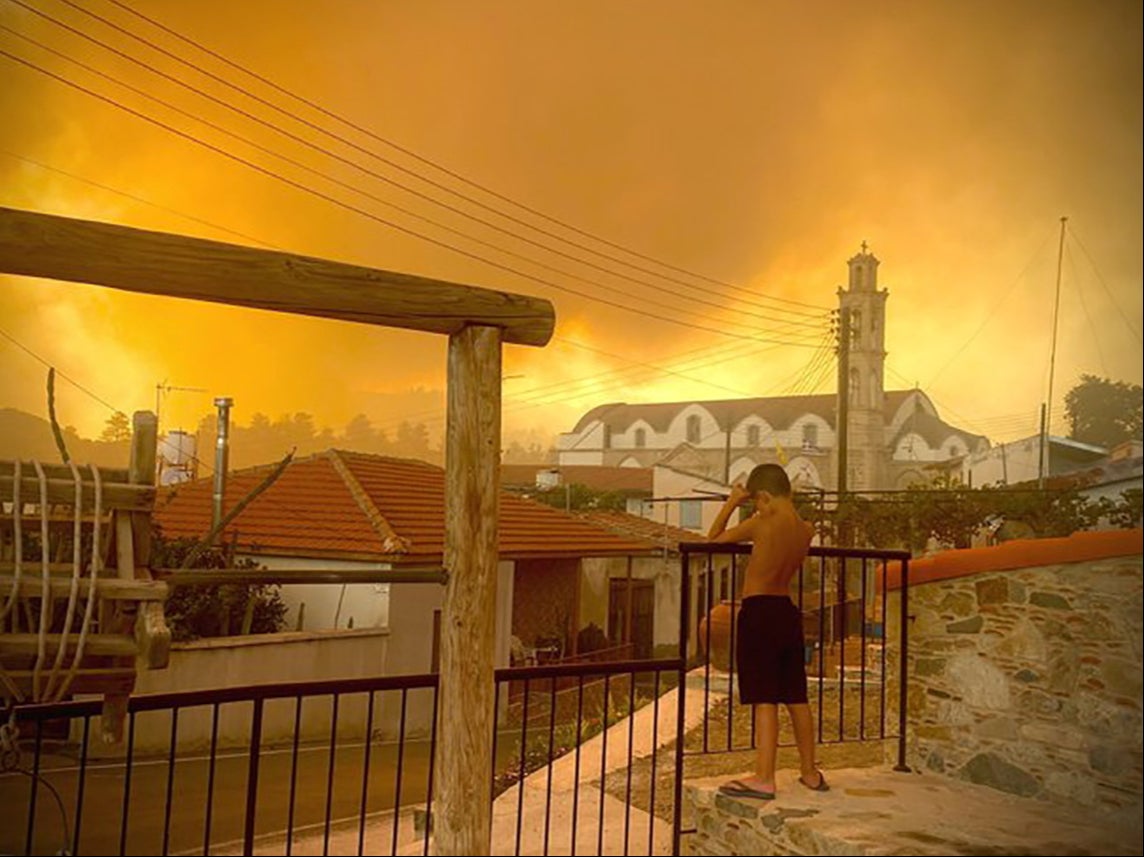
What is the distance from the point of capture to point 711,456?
9.27 m

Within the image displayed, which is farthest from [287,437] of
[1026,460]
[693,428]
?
[1026,460]

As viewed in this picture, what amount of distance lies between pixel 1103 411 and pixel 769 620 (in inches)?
50.0

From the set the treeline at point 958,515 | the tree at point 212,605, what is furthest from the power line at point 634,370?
the tree at point 212,605

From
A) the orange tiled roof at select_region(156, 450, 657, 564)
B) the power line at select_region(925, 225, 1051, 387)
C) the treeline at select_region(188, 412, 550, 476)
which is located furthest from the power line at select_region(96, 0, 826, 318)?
the orange tiled roof at select_region(156, 450, 657, 564)

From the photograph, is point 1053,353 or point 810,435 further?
point 810,435

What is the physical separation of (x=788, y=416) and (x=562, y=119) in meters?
3.54

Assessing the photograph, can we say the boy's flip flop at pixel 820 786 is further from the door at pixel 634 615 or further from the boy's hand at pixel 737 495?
the door at pixel 634 615

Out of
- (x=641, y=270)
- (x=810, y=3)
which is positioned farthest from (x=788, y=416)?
(x=810, y=3)

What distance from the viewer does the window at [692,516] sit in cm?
1129

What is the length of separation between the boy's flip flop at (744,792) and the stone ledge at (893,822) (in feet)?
0.06

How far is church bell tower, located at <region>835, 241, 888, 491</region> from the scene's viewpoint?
5.71 metres

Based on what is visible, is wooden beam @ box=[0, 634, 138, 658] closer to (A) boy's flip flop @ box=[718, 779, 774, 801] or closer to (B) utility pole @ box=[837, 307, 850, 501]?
(A) boy's flip flop @ box=[718, 779, 774, 801]

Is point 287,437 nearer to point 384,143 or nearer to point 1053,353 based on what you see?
point 384,143

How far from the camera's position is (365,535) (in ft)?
19.9
